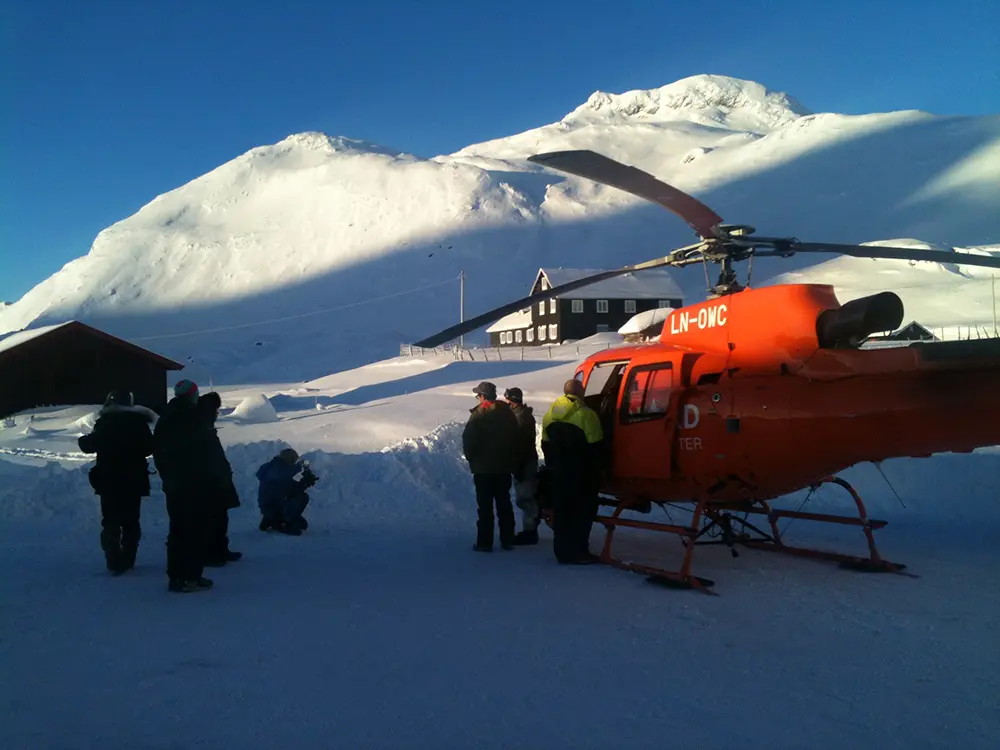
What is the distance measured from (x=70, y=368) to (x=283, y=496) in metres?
23.9

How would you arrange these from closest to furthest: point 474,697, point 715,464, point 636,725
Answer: point 636,725
point 474,697
point 715,464

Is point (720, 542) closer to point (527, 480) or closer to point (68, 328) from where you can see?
point (527, 480)

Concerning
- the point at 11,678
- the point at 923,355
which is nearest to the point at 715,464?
the point at 923,355

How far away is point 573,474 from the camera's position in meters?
7.53

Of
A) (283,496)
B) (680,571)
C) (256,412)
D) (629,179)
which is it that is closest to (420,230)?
(256,412)

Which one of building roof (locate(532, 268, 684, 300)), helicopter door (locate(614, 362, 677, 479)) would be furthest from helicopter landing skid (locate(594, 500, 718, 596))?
building roof (locate(532, 268, 684, 300))

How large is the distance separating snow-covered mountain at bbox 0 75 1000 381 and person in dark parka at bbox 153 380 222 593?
221 feet

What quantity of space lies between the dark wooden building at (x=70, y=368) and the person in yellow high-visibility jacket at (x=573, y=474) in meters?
24.1

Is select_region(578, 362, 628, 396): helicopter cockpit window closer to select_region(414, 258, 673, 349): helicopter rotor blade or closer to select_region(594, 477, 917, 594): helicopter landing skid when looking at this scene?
select_region(414, 258, 673, 349): helicopter rotor blade

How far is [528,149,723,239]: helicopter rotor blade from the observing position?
19.4 ft

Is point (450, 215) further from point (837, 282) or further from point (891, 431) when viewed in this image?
point (891, 431)

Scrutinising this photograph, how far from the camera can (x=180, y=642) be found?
193 inches

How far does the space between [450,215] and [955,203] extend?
86064 mm

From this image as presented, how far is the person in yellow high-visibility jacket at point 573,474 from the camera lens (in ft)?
24.5
